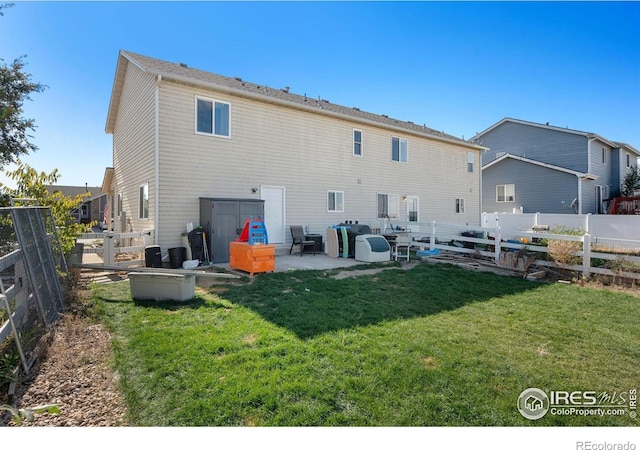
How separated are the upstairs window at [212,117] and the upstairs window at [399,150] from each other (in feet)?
25.4

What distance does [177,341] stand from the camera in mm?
3744

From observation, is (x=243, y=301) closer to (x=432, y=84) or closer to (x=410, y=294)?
(x=410, y=294)

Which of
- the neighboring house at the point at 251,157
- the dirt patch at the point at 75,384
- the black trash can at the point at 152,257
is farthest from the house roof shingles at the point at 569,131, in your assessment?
the dirt patch at the point at 75,384

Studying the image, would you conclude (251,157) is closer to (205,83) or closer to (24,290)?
(205,83)

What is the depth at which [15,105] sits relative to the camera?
575 inches

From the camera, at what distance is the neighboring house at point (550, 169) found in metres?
19.8

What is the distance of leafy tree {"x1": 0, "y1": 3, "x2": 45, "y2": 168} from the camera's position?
46.6 feet

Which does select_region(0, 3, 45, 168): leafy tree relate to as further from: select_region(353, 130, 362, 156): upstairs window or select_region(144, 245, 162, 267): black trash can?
select_region(353, 130, 362, 156): upstairs window

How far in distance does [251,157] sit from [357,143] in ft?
16.3

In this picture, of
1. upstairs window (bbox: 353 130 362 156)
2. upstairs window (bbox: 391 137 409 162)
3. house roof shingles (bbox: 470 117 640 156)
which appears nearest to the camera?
upstairs window (bbox: 353 130 362 156)

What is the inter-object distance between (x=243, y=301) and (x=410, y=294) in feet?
9.94

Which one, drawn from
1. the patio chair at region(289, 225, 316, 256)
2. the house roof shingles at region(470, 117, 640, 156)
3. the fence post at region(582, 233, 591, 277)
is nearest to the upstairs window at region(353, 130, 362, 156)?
the patio chair at region(289, 225, 316, 256)

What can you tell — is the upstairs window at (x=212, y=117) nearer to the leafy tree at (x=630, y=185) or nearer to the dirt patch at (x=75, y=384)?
the dirt patch at (x=75, y=384)

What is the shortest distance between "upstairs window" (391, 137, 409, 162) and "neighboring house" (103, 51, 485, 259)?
46 mm
